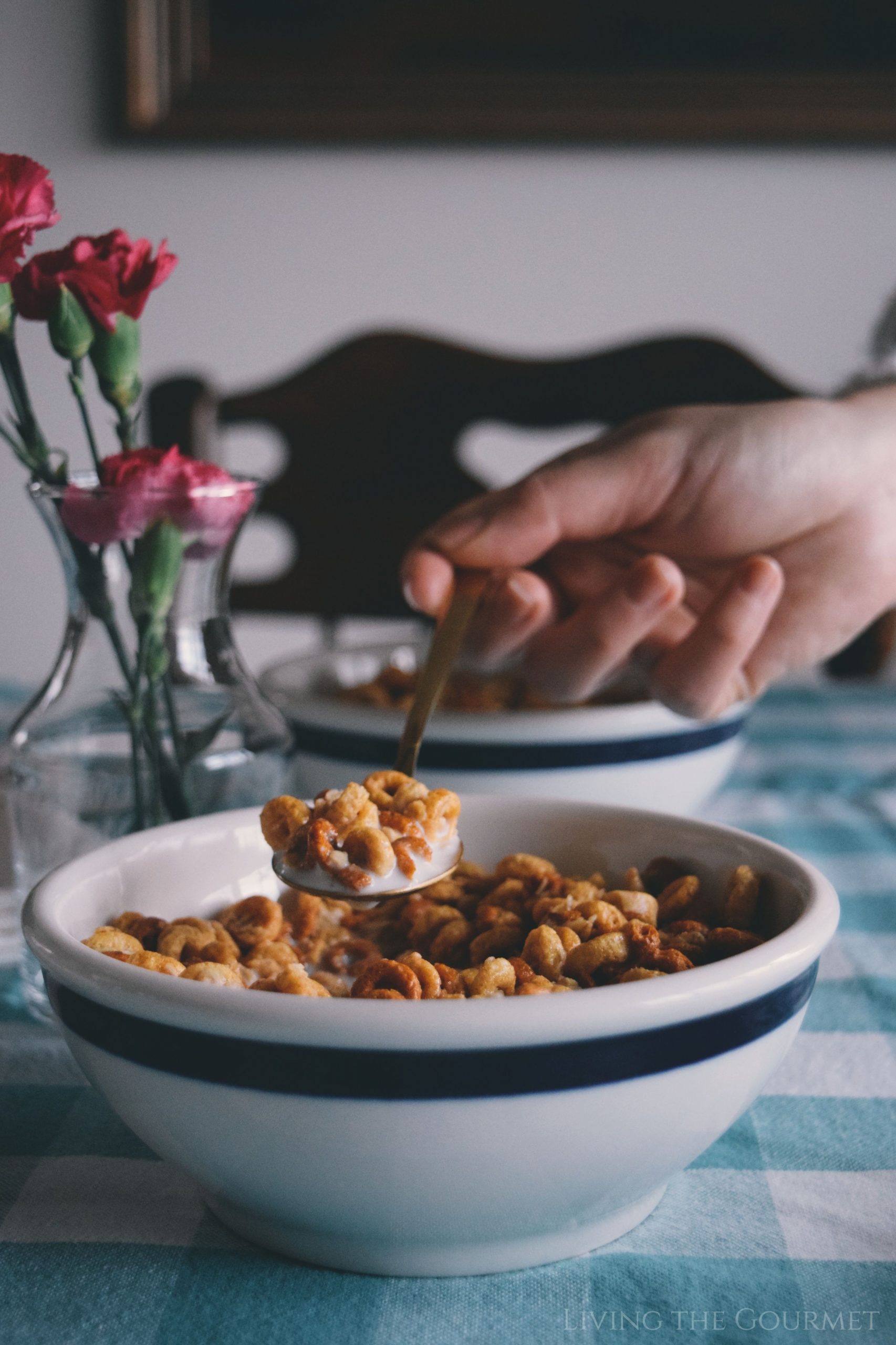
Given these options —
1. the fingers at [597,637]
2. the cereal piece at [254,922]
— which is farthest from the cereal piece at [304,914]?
the fingers at [597,637]

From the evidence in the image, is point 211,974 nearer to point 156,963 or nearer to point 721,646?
point 156,963

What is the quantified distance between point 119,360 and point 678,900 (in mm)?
310

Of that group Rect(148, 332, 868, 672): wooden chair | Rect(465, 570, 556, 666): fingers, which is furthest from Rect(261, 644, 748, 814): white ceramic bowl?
Rect(148, 332, 868, 672): wooden chair

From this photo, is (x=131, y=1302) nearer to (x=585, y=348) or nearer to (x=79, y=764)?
(x=79, y=764)

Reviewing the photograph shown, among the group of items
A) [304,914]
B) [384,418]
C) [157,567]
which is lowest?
[384,418]

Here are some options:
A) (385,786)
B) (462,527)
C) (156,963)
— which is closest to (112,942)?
(156,963)

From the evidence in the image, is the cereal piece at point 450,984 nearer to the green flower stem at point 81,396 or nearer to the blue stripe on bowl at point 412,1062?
the blue stripe on bowl at point 412,1062

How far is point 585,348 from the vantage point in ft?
6.77

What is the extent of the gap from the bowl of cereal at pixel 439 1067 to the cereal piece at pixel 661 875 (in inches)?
2.1

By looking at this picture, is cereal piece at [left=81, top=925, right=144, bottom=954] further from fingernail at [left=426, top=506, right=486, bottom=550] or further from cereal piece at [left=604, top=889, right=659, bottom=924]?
fingernail at [left=426, top=506, right=486, bottom=550]

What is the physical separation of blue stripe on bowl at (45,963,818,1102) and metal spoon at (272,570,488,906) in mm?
146

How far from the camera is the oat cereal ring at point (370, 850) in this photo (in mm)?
475

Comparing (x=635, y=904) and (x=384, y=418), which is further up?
(x=635, y=904)

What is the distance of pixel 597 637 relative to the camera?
79 centimetres
